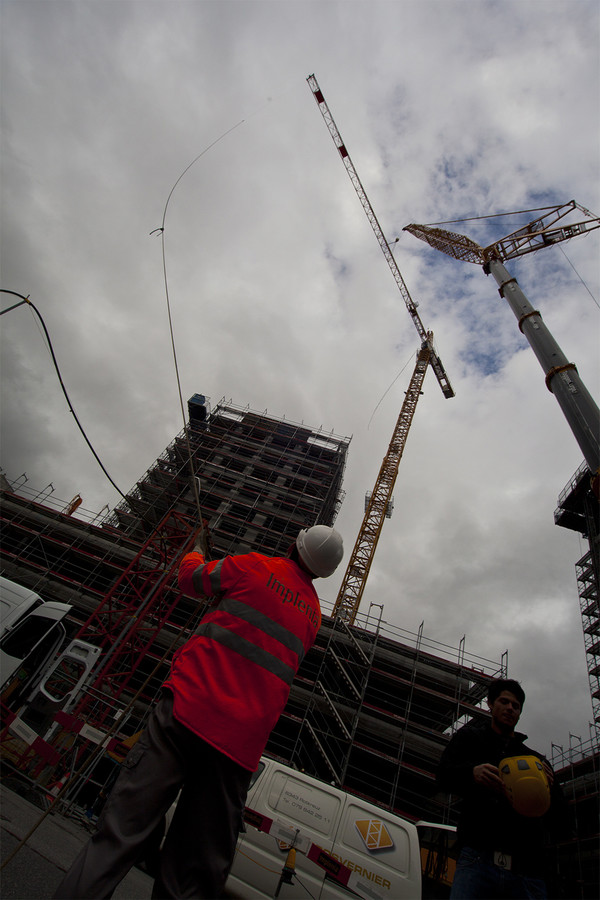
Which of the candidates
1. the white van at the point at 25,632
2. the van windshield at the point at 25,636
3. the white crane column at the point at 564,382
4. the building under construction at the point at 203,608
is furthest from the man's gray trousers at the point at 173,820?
the white crane column at the point at 564,382

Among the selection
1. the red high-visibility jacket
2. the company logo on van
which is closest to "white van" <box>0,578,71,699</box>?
the company logo on van

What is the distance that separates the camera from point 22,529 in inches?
765

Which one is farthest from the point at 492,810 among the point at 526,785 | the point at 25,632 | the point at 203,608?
the point at 203,608

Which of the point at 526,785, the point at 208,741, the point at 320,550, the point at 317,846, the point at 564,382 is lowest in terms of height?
the point at 317,846

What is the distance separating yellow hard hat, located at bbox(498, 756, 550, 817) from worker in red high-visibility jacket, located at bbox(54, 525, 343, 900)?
1.08m

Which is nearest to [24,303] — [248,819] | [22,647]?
[22,647]

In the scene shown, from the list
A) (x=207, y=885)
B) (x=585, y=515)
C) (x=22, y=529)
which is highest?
(x=585, y=515)

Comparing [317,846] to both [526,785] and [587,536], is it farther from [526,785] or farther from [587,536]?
[587,536]

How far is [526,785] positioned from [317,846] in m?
3.91

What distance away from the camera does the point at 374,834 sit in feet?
15.0

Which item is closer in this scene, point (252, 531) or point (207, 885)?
point (207, 885)

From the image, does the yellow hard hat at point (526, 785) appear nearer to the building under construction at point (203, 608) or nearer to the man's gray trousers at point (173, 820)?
the man's gray trousers at point (173, 820)

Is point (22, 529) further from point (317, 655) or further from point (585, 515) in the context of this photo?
point (585, 515)

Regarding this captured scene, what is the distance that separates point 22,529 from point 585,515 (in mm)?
30488
